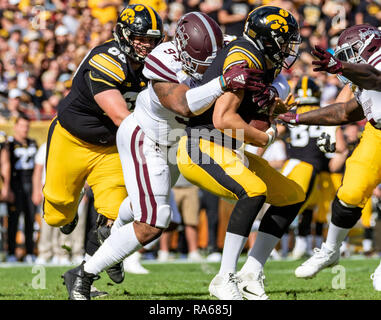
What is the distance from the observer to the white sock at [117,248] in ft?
15.8

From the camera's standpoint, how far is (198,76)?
16.2 feet

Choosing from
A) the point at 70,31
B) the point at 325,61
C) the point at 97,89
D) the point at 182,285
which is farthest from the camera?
the point at 70,31

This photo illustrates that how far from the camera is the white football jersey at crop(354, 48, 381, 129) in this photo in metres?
5.28

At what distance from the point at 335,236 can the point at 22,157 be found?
5.57 metres

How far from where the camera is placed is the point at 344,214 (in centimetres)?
577

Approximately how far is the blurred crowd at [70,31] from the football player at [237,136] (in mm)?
6168

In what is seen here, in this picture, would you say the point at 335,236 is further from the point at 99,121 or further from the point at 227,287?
the point at 99,121

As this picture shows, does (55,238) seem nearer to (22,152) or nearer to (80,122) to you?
(22,152)

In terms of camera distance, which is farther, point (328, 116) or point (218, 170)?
point (328, 116)

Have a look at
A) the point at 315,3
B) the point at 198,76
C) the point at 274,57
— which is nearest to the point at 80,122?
the point at 198,76

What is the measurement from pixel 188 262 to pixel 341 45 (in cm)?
496

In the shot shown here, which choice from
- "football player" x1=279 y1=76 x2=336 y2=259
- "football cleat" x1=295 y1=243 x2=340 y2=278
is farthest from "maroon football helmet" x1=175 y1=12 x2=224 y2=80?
"football player" x1=279 y1=76 x2=336 y2=259

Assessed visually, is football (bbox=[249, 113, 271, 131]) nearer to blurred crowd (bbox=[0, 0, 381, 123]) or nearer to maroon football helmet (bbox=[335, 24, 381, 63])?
maroon football helmet (bbox=[335, 24, 381, 63])

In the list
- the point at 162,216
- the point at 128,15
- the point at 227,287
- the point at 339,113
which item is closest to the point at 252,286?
the point at 227,287
